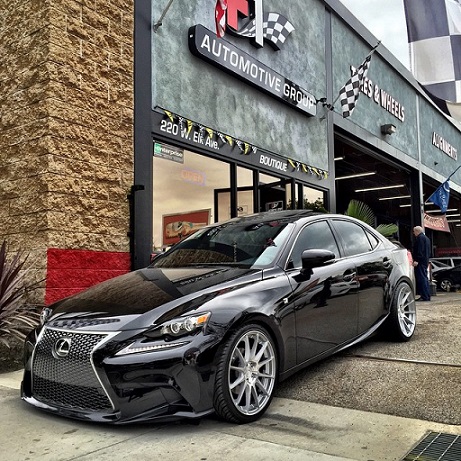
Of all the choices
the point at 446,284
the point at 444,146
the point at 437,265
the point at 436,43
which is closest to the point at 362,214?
the point at 436,43

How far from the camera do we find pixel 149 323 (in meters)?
3.25

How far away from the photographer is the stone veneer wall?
21.6 ft

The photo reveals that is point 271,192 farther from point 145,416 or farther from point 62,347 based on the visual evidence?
point 145,416

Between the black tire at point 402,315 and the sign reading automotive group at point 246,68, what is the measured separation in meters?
5.50

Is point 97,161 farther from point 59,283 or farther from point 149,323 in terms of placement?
point 149,323

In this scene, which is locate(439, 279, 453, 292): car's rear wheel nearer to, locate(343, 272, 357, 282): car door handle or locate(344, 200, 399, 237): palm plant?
locate(344, 200, 399, 237): palm plant

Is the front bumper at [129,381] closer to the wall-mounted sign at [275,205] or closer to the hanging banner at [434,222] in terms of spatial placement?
the wall-mounted sign at [275,205]

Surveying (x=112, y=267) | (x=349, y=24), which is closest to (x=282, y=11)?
(x=349, y=24)

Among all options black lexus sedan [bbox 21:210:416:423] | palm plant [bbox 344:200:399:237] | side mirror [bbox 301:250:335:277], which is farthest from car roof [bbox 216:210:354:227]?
palm plant [bbox 344:200:399:237]

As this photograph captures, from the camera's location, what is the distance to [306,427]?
3.38 m

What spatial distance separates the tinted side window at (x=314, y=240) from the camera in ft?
14.5

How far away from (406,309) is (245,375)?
307cm

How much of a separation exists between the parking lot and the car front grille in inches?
6.7

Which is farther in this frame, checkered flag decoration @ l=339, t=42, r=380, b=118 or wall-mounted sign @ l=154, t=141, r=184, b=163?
checkered flag decoration @ l=339, t=42, r=380, b=118
